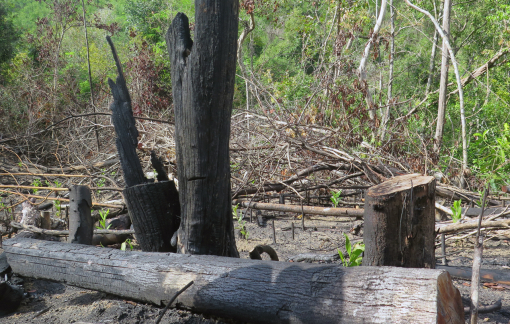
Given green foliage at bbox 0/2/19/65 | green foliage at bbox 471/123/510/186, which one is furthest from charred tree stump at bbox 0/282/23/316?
green foliage at bbox 0/2/19/65

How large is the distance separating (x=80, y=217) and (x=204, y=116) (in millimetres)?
1953

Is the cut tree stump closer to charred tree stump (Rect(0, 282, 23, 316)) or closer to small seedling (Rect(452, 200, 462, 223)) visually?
charred tree stump (Rect(0, 282, 23, 316))

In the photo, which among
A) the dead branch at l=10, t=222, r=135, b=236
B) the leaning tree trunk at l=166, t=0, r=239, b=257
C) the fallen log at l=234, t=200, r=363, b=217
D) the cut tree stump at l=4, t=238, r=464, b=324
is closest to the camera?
the cut tree stump at l=4, t=238, r=464, b=324

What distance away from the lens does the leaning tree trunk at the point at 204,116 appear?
272cm

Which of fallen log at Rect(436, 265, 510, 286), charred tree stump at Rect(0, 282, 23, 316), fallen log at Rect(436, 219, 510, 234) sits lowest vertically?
charred tree stump at Rect(0, 282, 23, 316)

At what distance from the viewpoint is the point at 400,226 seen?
244cm

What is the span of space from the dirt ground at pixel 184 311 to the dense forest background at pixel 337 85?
145 cm

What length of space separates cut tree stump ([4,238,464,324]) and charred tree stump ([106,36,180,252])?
27 centimetres

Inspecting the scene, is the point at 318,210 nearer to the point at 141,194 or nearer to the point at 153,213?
the point at 153,213

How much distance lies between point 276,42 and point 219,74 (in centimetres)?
2527

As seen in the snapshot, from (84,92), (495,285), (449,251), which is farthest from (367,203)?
(84,92)

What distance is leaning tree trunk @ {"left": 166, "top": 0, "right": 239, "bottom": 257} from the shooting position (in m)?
2.72

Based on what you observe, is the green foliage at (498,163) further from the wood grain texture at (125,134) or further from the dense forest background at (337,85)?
the wood grain texture at (125,134)

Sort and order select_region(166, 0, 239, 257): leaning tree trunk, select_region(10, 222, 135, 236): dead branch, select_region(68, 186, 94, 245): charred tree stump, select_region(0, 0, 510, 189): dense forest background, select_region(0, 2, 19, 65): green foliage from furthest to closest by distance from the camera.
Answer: select_region(0, 2, 19, 65): green foliage
select_region(0, 0, 510, 189): dense forest background
select_region(10, 222, 135, 236): dead branch
select_region(68, 186, 94, 245): charred tree stump
select_region(166, 0, 239, 257): leaning tree trunk
